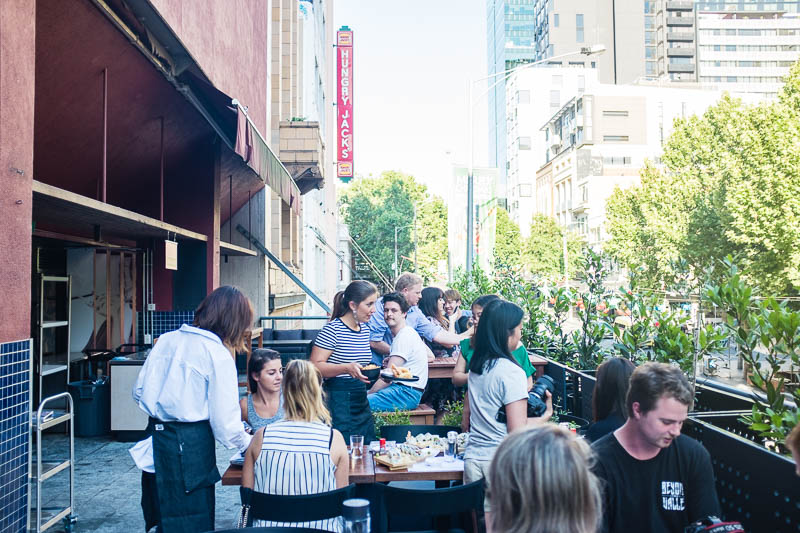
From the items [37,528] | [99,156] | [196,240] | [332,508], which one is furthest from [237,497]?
[196,240]

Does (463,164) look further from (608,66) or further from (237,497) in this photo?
(608,66)

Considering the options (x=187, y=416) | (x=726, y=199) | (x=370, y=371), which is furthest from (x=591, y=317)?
(x=726, y=199)

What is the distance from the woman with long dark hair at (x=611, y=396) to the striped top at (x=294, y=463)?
1.55m

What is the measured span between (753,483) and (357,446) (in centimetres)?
248

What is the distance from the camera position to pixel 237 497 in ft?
22.0

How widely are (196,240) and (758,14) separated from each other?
129 m

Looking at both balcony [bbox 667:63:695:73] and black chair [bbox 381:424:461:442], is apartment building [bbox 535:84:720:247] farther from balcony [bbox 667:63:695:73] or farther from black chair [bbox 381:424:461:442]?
black chair [bbox 381:424:461:442]

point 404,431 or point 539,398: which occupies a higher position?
point 539,398

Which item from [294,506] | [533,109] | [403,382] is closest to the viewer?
[294,506]

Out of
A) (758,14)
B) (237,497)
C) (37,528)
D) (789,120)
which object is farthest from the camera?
(758,14)

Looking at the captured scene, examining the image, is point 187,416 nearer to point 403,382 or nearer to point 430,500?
point 430,500

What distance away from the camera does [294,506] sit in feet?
11.3

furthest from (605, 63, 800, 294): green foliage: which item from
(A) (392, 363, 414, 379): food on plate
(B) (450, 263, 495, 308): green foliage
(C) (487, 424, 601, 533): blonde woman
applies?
(C) (487, 424, 601, 533): blonde woman

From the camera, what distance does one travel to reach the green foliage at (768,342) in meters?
3.70
